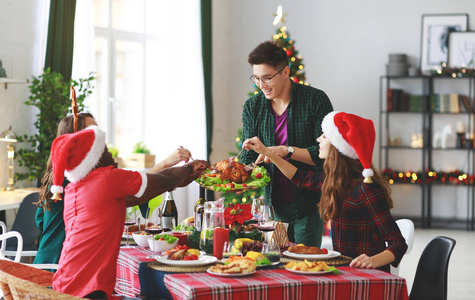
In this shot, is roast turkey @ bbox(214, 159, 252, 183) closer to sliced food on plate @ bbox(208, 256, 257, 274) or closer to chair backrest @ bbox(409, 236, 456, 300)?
sliced food on plate @ bbox(208, 256, 257, 274)

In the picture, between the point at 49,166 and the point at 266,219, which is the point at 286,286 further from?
the point at 49,166

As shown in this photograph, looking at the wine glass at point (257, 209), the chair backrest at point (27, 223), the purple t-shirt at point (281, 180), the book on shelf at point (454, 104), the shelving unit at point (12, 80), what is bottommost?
the chair backrest at point (27, 223)

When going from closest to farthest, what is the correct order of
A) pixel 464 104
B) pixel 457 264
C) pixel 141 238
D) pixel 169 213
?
pixel 141 238 < pixel 169 213 < pixel 457 264 < pixel 464 104

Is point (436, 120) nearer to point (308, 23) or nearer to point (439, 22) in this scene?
point (439, 22)

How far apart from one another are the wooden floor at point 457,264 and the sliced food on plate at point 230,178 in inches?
109

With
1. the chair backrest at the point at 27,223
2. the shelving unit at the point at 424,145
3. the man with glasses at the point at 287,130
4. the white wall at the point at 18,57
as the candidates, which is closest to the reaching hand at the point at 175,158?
the man with glasses at the point at 287,130

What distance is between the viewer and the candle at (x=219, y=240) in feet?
8.74

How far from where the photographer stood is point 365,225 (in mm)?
2768

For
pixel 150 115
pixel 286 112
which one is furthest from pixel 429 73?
pixel 286 112

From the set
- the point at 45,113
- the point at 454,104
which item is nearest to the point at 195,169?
the point at 45,113

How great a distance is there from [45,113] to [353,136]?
345cm

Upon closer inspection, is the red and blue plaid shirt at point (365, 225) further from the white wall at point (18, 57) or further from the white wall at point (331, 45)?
the white wall at point (331, 45)

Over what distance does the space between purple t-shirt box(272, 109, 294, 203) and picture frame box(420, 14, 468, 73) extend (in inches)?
229

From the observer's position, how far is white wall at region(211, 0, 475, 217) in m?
9.02
